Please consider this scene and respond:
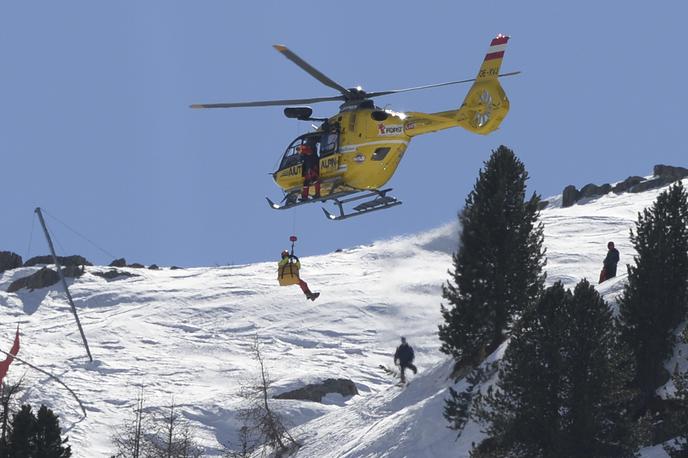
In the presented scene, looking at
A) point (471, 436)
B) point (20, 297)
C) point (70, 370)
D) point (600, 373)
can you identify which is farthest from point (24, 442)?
point (20, 297)

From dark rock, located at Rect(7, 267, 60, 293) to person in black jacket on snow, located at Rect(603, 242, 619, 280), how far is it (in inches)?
2016

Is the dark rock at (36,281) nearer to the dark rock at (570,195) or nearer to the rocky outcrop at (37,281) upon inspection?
the rocky outcrop at (37,281)

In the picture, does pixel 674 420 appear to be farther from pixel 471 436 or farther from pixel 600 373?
pixel 471 436

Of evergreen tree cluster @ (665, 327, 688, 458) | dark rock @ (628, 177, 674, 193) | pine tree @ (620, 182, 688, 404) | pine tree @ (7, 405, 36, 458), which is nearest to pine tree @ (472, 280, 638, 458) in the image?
evergreen tree cluster @ (665, 327, 688, 458)

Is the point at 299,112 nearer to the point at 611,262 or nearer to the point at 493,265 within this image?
the point at 493,265

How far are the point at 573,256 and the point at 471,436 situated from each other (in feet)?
144

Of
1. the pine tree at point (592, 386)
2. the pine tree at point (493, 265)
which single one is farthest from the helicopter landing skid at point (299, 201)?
the pine tree at point (592, 386)

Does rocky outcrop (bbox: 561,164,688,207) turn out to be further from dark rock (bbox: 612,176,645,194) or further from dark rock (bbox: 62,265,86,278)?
dark rock (bbox: 62,265,86,278)

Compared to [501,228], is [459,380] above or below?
below

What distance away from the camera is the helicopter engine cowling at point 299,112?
42.2 m

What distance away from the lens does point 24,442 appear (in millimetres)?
40312

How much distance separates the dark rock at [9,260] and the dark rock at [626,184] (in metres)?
45.0

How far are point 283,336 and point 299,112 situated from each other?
36993 mm

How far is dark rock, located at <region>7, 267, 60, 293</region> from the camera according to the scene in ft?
299
